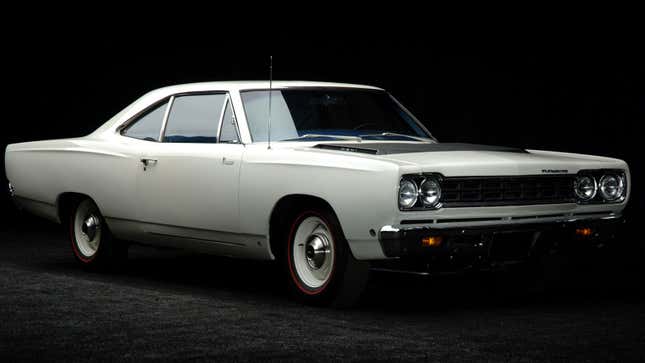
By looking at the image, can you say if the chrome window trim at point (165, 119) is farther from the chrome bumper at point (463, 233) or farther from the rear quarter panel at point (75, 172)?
the chrome bumper at point (463, 233)

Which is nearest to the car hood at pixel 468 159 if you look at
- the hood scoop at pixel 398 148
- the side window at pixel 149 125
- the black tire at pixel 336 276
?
the hood scoop at pixel 398 148

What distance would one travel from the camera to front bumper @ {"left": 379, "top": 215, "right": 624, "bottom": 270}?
7.89m

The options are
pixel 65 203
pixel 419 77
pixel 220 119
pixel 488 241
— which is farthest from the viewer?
pixel 419 77

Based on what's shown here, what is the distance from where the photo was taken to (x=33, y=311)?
8.20 metres

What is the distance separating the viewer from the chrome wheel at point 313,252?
848 cm

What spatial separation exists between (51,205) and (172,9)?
27.6 ft

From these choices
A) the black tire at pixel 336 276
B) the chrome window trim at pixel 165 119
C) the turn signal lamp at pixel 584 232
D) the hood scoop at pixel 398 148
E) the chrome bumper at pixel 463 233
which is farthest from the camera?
the chrome window trim at pixel 165 119

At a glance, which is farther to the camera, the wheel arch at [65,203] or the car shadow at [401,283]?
the wheel arch at [65,203]

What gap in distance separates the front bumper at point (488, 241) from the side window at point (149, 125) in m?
2.42

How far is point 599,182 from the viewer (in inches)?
351

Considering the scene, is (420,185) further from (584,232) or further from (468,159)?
(584,232)

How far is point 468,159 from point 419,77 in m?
9.34

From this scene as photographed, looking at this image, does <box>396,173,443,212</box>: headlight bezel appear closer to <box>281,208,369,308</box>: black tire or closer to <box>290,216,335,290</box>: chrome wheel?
Result: <box>281,208,369,308</box>: black tire

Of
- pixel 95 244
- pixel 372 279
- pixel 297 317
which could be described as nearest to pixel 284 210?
pixel 297 317
